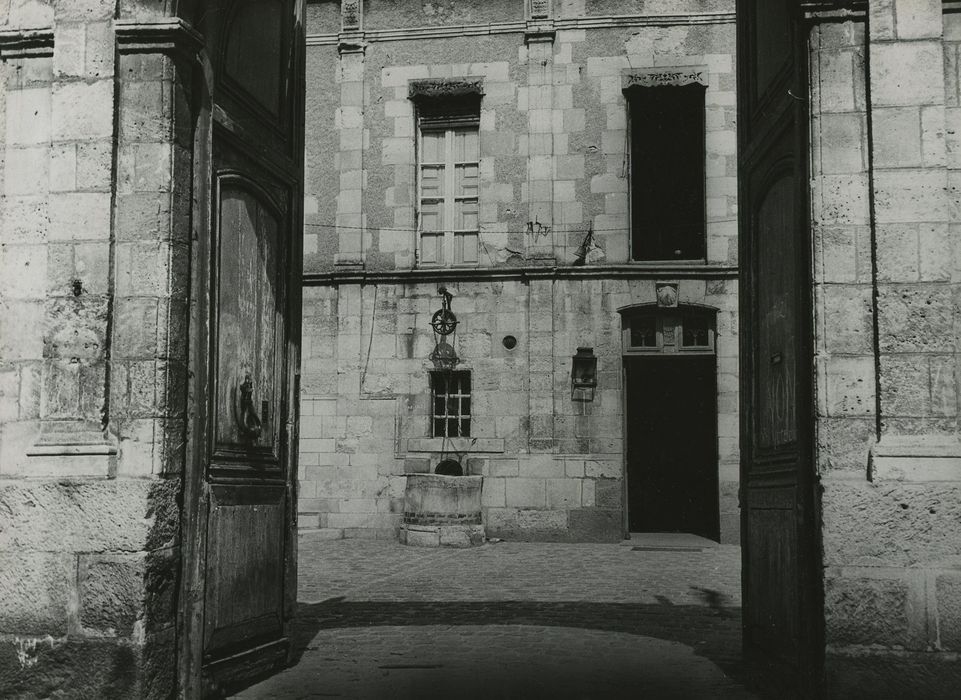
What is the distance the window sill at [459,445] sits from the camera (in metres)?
13.8

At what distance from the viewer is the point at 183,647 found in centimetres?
461

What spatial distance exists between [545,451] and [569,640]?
282 inches

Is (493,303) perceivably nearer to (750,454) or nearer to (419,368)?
(419,368)

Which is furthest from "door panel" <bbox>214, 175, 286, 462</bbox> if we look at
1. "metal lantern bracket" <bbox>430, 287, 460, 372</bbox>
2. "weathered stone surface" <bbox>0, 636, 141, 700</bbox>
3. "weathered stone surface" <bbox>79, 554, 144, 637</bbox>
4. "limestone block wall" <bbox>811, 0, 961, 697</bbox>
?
"metal lantern bracket" <bbox>430, 287, 460, 372</bbox>

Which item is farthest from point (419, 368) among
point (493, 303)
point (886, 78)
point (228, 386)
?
point (886, 78)

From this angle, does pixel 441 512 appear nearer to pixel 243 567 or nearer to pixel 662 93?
pixel 662 93

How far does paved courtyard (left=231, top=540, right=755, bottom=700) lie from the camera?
5258 mm

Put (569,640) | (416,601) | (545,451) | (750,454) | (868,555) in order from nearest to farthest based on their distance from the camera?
(868,555) < (750,454) < (569,640) < (416,601) < (545,451)

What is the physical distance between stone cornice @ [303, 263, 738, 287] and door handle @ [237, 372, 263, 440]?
857 centimetres

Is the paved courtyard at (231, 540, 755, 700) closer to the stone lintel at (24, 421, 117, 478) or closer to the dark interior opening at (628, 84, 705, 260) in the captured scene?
the stone lintel at (24, 421, 117, 478)

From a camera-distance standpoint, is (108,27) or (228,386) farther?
(228,386)

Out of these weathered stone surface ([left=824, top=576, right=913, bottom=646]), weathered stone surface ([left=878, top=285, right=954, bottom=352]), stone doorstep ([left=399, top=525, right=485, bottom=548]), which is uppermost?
weathered stone surface ([left=878, top=285, right=954, bottom=352])

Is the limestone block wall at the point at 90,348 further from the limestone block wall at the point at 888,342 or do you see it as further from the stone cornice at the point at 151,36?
the limestone block wall at the point at 888,342

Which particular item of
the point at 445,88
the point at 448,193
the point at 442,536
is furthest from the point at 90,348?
the point at 445,88
